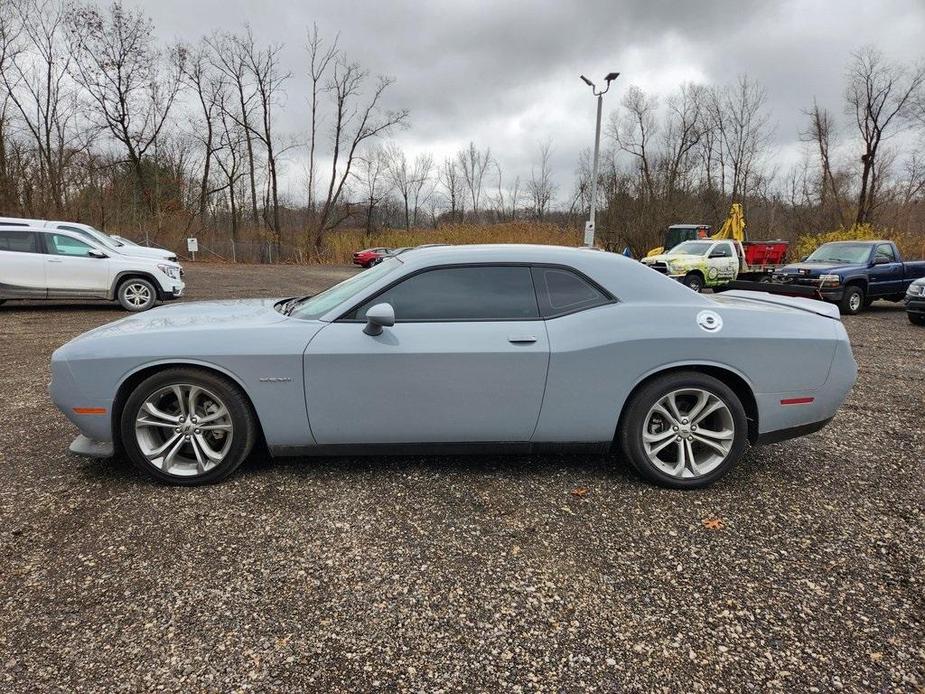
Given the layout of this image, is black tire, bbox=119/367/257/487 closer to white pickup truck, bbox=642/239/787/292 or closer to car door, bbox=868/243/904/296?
car door, bbox=868/243/904/296

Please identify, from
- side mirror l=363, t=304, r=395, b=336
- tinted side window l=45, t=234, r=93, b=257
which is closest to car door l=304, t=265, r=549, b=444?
side mirror l=363, t=304, r=395, b=336

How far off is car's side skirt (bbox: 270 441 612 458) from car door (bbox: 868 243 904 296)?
12.7 meters

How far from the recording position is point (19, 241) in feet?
31.3

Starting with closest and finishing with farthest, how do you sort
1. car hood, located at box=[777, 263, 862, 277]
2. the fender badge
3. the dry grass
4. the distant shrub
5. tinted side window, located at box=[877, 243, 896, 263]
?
the fender badge < car hood, located at box=[777, 263, 862, 277] < tinted side window, located at box=[877, 243, 896, 263] < the distant shrub < the dry grass

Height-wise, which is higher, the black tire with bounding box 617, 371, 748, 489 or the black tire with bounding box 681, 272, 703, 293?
the black tire with bounding box 681, 272, 703, 293

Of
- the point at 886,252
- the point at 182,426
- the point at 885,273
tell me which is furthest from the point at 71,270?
the point at 886,252

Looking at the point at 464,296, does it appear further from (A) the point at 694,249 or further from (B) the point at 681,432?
(A) the point at 694,249

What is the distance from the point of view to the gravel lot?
184 centimetres

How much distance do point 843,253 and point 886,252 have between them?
0.90 meters

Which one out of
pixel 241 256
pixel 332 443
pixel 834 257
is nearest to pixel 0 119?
pixel 241 256

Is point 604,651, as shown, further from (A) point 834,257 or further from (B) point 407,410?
(A) point 834,257

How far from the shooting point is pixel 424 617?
2088 mm

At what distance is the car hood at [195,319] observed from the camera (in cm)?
311

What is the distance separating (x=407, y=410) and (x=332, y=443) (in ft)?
1.63
